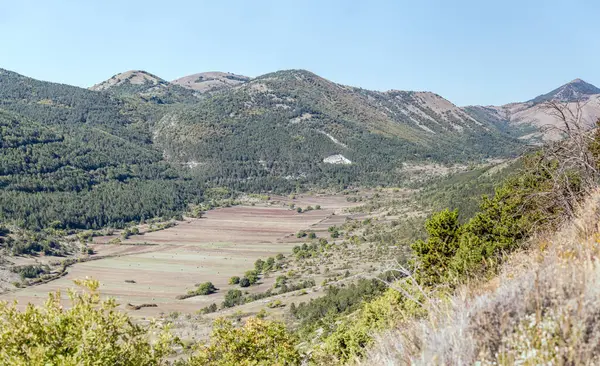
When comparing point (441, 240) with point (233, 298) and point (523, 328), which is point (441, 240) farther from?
point (233, 298)

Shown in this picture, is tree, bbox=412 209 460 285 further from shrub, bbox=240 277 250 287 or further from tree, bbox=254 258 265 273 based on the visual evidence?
tree, bbox=254 258 265 273

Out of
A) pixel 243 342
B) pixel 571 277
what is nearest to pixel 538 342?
pixel 571 277

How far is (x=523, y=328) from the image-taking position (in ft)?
12.4

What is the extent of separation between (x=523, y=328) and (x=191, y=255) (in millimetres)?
113894

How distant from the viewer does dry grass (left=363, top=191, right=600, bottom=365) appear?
11.4 feet

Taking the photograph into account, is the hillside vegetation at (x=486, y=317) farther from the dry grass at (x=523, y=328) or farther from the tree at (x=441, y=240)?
the tree at (x=441, y=240)

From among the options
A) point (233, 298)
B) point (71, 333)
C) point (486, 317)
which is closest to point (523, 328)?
point (486, 317)

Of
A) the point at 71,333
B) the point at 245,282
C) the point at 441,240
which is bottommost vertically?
the point at 245,282

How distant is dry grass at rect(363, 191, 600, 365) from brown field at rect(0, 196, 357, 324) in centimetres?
5706

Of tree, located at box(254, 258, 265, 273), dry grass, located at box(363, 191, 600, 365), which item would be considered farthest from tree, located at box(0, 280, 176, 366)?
tree, located at box(254, 258, 265, 273)

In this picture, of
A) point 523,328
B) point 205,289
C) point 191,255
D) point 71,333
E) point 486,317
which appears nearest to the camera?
point 523,328

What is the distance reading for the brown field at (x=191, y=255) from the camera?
78438mm

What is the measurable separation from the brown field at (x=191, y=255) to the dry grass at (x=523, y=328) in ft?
187

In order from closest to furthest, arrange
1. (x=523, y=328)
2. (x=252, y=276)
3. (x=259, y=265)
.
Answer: (x=523, y=328) → (x=252, y=276) → (x=259, y=265)
